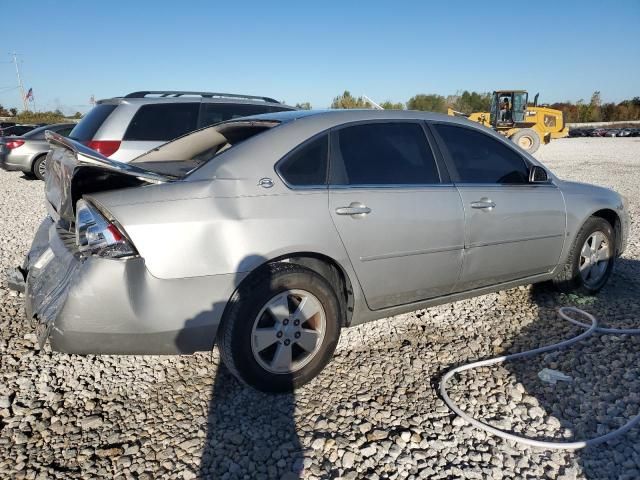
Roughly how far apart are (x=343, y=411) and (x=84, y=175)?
1.85 meters

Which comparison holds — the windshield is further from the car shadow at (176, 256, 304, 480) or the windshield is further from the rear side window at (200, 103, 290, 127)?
the rear side window at (200, 103, 290, 127)

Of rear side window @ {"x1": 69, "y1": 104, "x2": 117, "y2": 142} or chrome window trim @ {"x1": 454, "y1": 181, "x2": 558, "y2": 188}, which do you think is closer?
chrome window trim @ {"x1": 454, "y1": 181, "x2": 558, "y2": 188}

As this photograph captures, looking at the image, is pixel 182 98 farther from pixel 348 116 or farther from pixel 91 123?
pixel 348 116

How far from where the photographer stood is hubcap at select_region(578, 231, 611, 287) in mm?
3959

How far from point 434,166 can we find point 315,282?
1.22 metres

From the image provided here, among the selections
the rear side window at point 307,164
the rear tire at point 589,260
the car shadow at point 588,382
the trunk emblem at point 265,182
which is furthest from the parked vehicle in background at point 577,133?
the trunk emblem at point 265,182

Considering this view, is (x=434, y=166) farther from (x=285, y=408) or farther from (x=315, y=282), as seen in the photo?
(x=285, y=408)

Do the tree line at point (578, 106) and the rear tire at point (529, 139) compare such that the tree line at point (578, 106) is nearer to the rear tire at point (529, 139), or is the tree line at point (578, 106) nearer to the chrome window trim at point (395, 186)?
the rear tire at point (529, 139)

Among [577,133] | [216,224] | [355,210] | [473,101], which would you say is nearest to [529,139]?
[355,210]

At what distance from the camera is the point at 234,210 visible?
2.35 metres

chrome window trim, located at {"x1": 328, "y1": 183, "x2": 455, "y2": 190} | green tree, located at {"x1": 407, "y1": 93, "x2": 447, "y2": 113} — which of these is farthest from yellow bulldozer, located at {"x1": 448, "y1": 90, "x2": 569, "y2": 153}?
green tree, located at {"x1": 407, "y1": 93, "x2": 447, "y2": 113}

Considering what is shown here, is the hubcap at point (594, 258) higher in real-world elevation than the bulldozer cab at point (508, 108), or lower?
lower

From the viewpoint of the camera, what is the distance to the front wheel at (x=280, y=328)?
2406 millimetres

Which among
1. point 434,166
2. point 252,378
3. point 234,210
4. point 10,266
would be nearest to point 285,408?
point 252,378
